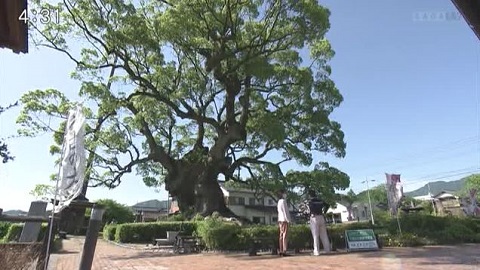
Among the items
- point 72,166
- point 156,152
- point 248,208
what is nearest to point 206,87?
point 156,152

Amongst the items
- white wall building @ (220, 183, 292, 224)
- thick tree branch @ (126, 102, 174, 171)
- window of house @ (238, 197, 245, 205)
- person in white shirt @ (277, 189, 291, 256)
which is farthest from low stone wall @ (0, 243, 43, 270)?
window of house @ (238, 197, 245, 205)

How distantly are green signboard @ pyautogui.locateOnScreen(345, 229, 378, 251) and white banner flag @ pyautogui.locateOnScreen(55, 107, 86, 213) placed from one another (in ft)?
25.8

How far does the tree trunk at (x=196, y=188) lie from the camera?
1938 cm

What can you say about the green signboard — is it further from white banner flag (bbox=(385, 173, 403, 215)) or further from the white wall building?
the white wall building

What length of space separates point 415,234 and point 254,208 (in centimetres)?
3163

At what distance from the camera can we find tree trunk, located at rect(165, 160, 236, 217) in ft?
63.6

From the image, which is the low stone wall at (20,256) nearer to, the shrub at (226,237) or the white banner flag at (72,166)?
the white banner flag at (72,166)

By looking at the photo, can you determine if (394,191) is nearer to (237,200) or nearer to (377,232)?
(377,232)

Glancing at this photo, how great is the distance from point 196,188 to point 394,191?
395 inches

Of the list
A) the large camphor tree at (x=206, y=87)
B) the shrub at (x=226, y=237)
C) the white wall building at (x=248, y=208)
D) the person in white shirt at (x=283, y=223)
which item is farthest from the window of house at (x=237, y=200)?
the person in white shirt at (x=283, y=223)

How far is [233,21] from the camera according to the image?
56.5 feet

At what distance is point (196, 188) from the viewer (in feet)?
65.1

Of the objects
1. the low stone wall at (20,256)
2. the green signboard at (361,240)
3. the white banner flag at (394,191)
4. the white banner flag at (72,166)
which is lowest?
the low stone wall at (20,256)

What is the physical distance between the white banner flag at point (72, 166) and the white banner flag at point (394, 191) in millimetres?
12568
